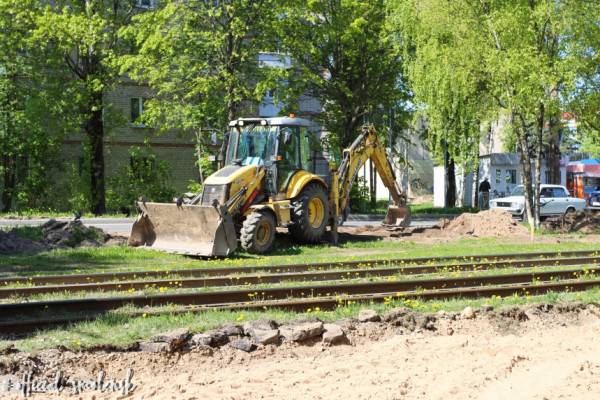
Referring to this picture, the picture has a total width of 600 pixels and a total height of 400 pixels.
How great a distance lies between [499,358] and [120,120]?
2752 cm

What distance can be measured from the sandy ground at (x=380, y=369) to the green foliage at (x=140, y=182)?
2719 cm

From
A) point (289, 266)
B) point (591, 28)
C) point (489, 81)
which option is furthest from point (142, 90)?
point (289, 266)

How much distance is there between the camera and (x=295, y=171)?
1941 centimetres

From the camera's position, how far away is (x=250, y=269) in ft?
48.2

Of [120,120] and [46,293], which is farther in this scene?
[120,120]

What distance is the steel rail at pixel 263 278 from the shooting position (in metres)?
11.8

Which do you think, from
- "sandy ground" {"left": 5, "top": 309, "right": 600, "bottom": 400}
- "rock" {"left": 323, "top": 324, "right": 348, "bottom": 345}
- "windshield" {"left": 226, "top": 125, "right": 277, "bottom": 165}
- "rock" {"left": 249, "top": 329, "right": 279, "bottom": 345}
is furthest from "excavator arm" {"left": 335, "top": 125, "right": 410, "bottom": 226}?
"rock" {"left": 249, "top": 329, "right": 279, "bottom": 345}

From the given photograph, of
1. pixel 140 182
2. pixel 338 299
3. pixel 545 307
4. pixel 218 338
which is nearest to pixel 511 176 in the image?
pixel 140 182

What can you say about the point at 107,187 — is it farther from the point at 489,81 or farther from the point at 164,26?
the point at 489,81

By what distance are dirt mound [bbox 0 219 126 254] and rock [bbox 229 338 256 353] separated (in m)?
11.2

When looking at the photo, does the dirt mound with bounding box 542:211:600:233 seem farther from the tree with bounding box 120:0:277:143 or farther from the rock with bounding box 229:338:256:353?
the rock with bounding box 229:338:256:353

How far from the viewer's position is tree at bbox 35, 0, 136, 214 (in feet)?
97.4

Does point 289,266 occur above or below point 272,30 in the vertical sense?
below

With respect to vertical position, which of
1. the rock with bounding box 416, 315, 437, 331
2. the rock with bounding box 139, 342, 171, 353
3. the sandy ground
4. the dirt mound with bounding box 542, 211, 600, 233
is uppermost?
the dirt mound with bounding box 542, 211, 600, 233
